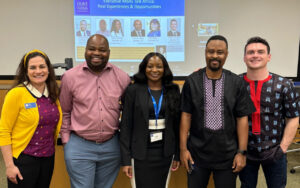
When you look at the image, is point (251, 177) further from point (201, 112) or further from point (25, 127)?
point (25, 127)

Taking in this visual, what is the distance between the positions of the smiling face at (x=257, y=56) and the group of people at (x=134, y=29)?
7.34 feet

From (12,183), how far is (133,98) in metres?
0.98

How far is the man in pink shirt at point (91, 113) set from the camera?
1645 millimetres

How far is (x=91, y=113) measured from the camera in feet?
5.38

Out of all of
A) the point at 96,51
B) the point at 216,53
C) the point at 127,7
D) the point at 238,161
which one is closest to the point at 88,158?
the point at 96,51

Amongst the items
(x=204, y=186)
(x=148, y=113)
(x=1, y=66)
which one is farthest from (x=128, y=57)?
(x=204, y=186)

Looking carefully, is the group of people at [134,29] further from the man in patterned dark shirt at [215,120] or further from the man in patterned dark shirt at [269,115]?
the man in patterned dark shirt at [215,120]

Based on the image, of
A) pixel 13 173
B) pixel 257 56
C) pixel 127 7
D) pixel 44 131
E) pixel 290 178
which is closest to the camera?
pixel 13 173

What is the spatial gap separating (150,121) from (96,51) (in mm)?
633

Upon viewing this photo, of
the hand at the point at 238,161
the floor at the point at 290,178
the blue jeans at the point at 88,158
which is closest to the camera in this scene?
the hand at the point at 238,161

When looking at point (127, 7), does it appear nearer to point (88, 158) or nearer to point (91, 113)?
point (91, 113)

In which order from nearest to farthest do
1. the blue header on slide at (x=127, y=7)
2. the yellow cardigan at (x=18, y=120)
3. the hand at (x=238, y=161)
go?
the yellow cardigan at (x=18, y=120), the hand at (x=238, y=161), the blue header on slide at (x=127, y=7)

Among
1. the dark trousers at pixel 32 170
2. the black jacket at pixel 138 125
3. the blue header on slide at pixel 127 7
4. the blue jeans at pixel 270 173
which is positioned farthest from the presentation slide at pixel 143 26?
the dark trousers at pixel 32 170

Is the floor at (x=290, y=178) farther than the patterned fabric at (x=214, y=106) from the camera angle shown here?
Yes
